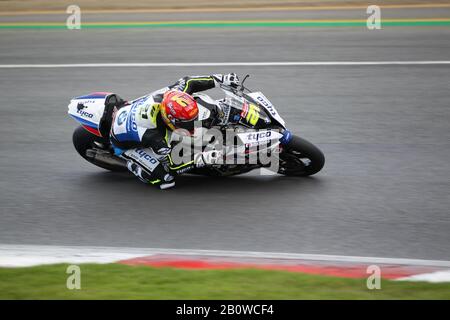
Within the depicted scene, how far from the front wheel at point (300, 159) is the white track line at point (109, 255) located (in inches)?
71.4

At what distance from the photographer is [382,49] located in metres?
14.9

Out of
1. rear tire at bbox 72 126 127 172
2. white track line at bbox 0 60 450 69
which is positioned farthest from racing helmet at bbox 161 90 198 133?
white track line at bbox 0 60 450 69

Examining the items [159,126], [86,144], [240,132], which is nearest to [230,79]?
[240,132]

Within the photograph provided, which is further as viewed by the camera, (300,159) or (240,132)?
(300,159)

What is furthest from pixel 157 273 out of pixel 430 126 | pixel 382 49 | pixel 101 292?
pixel 382 49

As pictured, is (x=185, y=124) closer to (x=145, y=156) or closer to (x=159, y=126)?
(x=159, y=126)

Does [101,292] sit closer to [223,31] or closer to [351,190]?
[351,190]

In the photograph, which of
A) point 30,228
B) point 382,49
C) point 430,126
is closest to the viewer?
point 30,228

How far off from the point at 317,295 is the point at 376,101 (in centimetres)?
644

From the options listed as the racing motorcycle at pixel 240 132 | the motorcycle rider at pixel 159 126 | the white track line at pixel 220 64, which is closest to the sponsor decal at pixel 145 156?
the motorcycle rider at pixel 159 126

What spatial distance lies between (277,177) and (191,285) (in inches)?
122

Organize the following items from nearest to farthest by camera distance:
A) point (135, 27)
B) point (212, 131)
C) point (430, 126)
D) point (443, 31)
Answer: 1. point (212, 131)
2. point (430, 126)
3. point (443, 31)
4. point (135, 27)

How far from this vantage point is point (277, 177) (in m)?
9.02

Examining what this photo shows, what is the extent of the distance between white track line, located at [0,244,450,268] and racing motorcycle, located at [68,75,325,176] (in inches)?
65.0
